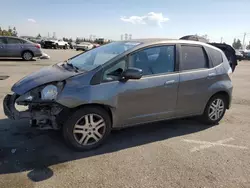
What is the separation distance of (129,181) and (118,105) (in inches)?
48.3

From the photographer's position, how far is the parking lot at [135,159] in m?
3.20

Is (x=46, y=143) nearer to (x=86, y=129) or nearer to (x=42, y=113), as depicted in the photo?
(x=42, y=113)

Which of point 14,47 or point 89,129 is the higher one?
point 14,47

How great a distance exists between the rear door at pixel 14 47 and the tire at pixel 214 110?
13.7 metres

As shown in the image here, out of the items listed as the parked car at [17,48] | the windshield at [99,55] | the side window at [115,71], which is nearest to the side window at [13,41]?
the parked car at [17,48]

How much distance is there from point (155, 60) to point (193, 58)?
34.5 inches

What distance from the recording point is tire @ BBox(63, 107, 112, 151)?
3812 millimetres

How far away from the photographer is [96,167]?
3496 millimetres

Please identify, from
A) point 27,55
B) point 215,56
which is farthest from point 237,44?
point 215,56

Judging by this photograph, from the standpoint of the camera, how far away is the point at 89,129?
396 centimetres

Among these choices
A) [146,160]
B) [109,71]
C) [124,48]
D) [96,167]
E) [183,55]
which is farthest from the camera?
[183,55]

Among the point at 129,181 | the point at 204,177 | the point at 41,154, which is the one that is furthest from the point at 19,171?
the point at 204,177

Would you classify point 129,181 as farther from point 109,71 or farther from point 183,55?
point 183,55

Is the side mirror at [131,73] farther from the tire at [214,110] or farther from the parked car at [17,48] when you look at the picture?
the parked car at [17,48]
